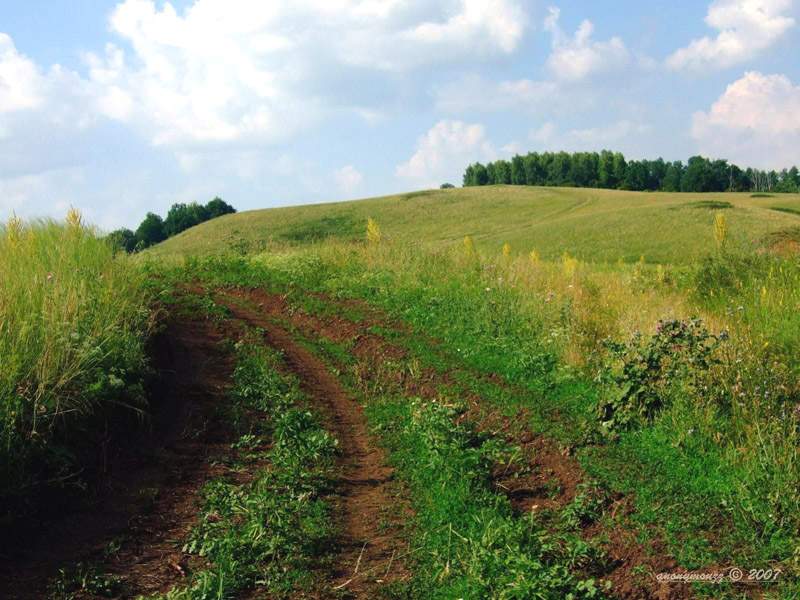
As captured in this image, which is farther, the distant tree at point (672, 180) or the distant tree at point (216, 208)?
the distant tree at point (672, 180)

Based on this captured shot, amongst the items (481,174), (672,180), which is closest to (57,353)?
(672,180)

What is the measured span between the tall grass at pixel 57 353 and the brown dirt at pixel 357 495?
2013 mm

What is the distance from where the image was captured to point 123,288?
9391 millimetres


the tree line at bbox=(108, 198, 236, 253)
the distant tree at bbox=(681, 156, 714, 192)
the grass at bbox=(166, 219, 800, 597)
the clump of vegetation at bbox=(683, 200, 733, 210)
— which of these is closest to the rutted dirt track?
the grass at bbox=(166, 219, 800, 597)

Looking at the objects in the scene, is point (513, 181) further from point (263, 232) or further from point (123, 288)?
point (123, 288)

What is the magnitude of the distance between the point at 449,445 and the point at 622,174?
11308 cm

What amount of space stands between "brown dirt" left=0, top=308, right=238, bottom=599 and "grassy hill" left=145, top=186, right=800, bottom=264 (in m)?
14.5

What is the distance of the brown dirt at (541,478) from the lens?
442 centimetres

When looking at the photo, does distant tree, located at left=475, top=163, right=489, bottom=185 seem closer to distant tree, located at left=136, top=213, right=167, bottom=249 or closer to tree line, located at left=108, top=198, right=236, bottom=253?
tree line, located at left=108, top=198, right=236, bottom=253

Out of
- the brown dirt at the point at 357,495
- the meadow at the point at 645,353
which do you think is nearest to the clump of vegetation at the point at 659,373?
the meadow at the point at 645,353

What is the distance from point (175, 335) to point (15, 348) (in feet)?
14.0

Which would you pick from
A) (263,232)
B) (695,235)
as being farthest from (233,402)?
(263,232)

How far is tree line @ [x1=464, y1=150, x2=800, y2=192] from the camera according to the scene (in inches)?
4175

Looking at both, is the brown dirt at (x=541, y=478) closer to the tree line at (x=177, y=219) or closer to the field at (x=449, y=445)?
the field at (x=449, y=445)
